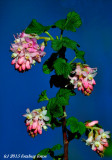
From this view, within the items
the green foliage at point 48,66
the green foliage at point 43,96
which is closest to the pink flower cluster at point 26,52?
the green foliage at point 48,66

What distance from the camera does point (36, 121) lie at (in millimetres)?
1798

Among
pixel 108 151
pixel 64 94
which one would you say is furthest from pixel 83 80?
pixel 108 151

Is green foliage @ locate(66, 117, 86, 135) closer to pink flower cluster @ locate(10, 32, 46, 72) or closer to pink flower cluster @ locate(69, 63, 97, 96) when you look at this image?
pink flower cluster @ locate(69, 63, 97, 96)

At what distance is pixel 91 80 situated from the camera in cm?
178

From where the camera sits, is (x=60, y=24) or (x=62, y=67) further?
(x=60, y=24)

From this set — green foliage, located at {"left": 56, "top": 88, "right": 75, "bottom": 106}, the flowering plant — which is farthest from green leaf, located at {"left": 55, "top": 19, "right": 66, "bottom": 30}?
green foliage, located at {"left": 56, "top": 88, "right": 75, "bottom": 106}

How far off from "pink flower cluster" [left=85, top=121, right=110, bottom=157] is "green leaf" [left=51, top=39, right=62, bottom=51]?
0.61 metres

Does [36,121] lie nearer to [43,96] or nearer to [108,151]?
[43,96]

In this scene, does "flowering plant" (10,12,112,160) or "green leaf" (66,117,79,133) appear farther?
"green leaf" (66,117,79,133)

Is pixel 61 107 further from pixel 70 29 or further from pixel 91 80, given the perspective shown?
pixel 70 29

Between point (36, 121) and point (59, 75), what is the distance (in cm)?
33

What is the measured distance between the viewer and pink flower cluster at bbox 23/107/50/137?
1.77 m

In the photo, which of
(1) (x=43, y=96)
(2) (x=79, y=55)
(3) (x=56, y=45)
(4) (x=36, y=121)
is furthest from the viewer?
(1) (x=43, y=96)

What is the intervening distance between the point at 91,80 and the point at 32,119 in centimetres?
45
